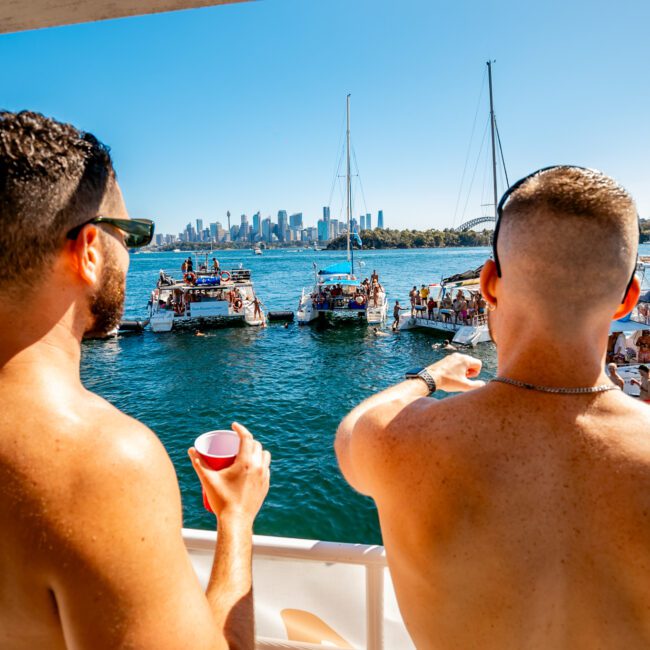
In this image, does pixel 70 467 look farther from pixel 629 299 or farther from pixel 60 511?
pixel 629 299

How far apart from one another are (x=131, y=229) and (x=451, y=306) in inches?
1039

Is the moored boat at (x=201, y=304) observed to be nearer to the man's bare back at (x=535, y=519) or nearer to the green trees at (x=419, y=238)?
the man's bare back at (x=535, y=519)

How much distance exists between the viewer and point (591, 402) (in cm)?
99

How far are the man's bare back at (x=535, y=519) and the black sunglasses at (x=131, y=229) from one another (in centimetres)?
94

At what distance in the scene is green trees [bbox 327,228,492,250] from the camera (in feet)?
558

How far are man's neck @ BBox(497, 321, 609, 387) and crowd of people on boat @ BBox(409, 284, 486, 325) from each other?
2363 cm

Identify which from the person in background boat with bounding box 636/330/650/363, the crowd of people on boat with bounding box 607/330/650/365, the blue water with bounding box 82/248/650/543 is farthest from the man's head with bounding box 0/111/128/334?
the person in background boat with bounding box 636/330/650/363

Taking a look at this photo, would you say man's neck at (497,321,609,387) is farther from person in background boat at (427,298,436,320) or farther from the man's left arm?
person in background boat at (427,298,436,320)

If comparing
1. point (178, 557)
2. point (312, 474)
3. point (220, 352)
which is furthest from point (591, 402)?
point (220, 352)

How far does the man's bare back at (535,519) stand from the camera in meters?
0.92

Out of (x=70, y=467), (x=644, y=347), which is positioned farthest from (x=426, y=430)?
(x=644, y=347)

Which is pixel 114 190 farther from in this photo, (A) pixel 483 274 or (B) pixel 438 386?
(B) pixel 438 386

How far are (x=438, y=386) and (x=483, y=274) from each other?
632 mm

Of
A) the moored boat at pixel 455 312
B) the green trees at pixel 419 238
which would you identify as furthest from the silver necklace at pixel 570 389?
the green trees at pixel 419 238
